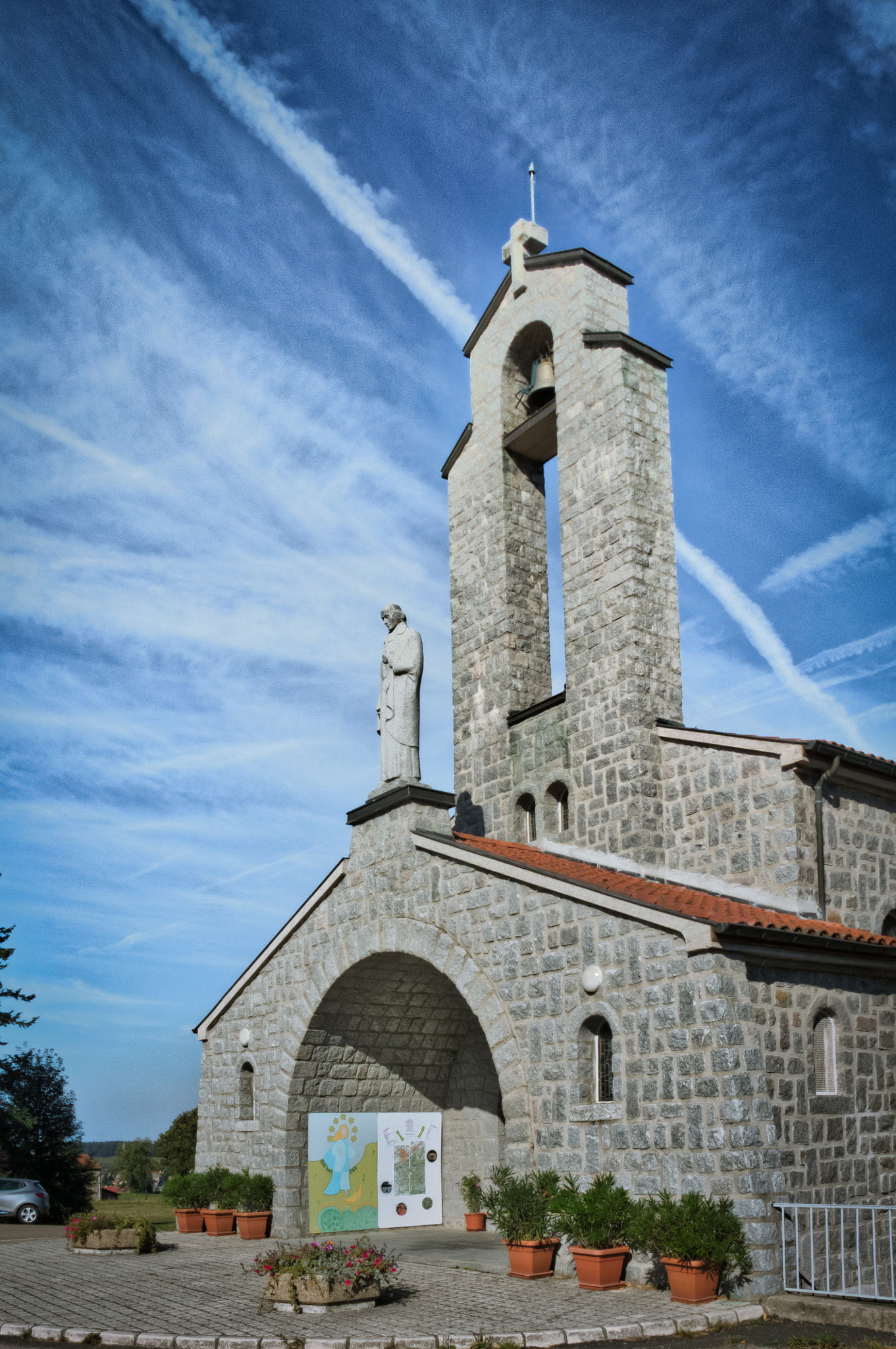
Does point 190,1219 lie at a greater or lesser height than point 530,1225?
lesser

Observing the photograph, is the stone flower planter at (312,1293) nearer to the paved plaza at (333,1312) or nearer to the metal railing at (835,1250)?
the paved plaza at (333,1312)

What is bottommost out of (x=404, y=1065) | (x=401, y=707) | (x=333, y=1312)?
(x=333, y=1312)

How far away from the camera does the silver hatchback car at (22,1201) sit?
2236 centimetres

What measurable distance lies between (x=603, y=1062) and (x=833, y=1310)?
3.14 meters

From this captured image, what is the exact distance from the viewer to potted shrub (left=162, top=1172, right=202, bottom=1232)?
54.8 feet

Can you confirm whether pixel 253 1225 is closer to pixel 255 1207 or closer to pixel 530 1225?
pixel 255 1207

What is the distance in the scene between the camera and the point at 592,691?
16.6 metres

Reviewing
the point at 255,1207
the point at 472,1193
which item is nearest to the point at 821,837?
the point at 472,1193

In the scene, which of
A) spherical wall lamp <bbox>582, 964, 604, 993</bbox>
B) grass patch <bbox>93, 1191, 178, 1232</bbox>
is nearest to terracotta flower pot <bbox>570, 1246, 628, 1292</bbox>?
spherical wall lamp <bbox>582, 964, 604, 993</bbox>

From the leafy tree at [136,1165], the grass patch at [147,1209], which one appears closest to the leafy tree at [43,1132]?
the grass patch at [147,1209]

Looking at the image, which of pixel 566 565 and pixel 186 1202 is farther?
pixel 566 565

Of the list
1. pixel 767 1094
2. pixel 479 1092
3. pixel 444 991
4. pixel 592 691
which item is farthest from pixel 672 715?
pixel 767 1094

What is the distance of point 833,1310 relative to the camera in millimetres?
8359

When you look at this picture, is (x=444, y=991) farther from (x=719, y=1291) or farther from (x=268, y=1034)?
(x=719, y=1291)
